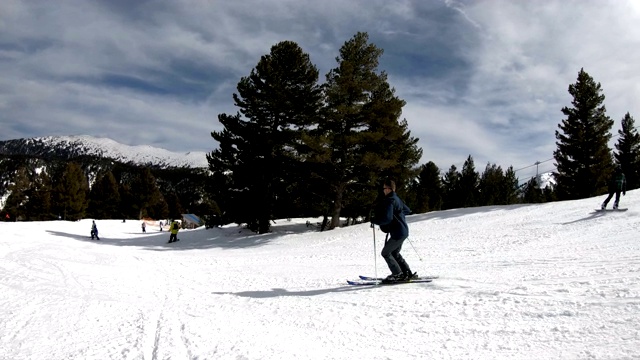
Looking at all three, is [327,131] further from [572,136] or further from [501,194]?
[501,194]

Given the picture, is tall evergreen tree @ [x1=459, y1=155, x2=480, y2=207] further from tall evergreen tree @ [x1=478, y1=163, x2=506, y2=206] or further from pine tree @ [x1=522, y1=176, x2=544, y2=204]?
pine tree @ [x1=522, y1=176, x2=544, y2=204]

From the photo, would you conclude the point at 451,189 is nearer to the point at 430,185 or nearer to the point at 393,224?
the point at 430,185

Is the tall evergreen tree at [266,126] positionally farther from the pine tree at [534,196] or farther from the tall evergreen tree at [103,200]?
the tall evergreen tree at [103,200]

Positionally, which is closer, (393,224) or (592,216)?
(393,224)

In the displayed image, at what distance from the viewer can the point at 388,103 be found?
21922 millimetres

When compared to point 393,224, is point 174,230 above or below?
below

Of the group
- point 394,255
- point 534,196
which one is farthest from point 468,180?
point 394,255

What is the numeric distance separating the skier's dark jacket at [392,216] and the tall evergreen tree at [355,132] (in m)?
13.4

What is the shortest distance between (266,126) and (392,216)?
19.4 meters

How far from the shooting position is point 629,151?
42.6 metres

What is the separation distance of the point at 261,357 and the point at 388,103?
1952 centimetres

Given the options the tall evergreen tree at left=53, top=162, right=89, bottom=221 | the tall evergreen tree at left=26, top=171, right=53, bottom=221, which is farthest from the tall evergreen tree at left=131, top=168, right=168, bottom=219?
the tall evergreen tree at left=26, top=171, right=53, bottom=221

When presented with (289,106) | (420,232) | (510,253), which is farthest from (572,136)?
(510,253)

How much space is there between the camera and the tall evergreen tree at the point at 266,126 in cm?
2380
